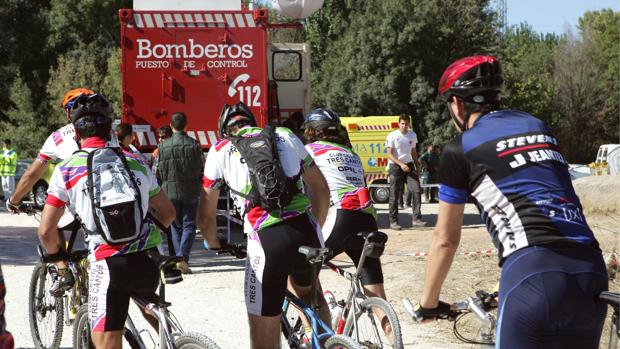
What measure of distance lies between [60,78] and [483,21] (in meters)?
18.3

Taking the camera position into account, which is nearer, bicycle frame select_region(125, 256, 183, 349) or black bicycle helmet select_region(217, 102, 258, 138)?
bicycle frame select_region(125, 256, 183, 349)

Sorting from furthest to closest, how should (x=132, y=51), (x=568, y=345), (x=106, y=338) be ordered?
(x=132, y=51) < (x=106, y=338) < (x=568, y=345)

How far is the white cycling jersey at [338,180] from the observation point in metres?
6.77

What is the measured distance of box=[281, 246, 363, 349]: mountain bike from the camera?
5.15 meters

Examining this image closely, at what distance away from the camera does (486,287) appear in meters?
9.19

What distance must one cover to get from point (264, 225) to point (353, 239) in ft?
5.14

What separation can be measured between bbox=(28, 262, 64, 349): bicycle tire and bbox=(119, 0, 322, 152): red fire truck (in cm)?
737

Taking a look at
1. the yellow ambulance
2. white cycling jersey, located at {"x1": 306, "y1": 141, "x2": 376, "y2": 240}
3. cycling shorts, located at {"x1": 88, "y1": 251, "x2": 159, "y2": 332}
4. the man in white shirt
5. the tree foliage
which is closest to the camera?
cycling shorts, located at {"x1": 88, "y1": 251, "x2": 159, "y2": 332}

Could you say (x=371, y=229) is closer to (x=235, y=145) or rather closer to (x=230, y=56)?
(x=235, y=145)

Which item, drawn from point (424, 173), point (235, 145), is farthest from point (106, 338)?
point (424, 173)

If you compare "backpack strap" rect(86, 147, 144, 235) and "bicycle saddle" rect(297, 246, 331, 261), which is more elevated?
"backpack strap" rect(86, 147, 144, 235)

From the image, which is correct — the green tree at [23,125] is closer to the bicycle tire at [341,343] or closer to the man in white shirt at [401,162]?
the man in white shirt at [401,162]

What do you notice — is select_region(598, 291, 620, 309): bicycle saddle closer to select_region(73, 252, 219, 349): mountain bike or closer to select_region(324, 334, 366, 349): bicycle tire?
select_region(324, 334, 366, 349): bicycle tire

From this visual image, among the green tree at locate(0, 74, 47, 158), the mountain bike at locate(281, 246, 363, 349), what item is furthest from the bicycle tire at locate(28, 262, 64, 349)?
the green tree at locate(0, 74, 47, 158)
